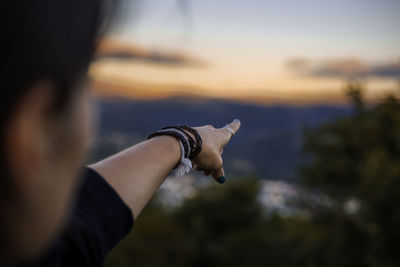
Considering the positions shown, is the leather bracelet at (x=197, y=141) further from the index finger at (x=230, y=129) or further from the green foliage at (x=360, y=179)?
the green foliage at (x=360, y=179)

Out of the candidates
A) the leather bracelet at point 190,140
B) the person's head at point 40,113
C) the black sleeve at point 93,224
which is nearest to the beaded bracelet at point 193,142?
the leather bracelet at point 190,140

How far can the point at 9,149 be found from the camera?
0.37 meters

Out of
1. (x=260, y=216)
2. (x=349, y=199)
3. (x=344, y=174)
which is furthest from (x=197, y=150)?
(x=260, y=216)

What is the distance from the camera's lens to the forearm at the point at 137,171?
95cm

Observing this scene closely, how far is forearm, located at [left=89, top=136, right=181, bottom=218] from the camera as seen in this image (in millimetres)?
950

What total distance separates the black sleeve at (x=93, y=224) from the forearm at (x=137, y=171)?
2 cm

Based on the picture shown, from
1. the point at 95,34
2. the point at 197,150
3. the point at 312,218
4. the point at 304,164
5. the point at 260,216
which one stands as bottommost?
the point at 260,216

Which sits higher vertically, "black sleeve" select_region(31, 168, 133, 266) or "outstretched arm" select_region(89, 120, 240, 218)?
"outstretched arm" select_region(89, 120, 240, 218)

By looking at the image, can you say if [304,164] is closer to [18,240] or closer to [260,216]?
[260,216]

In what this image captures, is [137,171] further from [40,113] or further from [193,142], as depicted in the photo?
[40,113]

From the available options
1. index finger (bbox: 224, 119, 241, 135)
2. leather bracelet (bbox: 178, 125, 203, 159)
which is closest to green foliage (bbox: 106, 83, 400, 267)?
index finger (bbox: 224, 119, 241, 135)

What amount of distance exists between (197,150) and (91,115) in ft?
2.30

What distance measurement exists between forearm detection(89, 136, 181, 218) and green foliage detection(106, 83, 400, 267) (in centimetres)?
925

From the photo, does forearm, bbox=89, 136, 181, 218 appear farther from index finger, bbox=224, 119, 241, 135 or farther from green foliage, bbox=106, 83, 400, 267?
green foliage, bbox=106, 83, 400, 267
